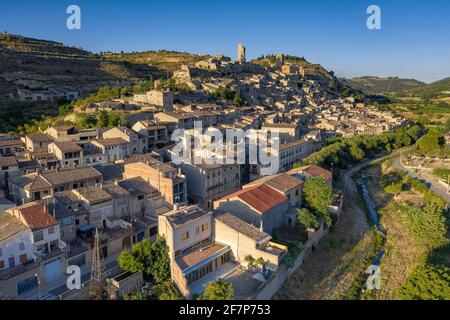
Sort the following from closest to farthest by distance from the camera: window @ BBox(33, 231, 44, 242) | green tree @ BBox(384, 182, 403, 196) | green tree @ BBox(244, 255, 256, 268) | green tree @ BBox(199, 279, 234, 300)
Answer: green tree @ BBox(199, 279, 234, 300)
window @ BBox(33, 231, 44, 242)
green tree @ BBox(244, 255, 256, 268)
green tree @ BBox(384, 182, 403, 196)

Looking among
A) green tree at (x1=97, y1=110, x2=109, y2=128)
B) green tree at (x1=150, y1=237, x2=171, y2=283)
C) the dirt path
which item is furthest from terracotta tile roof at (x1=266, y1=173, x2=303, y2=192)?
green tree at (x1=97, y1=110, x2=109, y2=128)

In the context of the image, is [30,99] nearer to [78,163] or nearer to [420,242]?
[78,163]

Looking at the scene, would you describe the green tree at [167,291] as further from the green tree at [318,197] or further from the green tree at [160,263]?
the green tree at [318,197]

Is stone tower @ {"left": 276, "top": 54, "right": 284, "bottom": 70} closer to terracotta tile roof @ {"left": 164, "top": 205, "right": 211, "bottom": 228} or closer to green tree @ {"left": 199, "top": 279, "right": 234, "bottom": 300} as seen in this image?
terracotta tile roof @ {"left": 164, "top": 205, "right": 211, "bottom": 228}

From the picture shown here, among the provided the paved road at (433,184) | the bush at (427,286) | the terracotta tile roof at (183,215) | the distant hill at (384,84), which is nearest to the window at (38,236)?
the terracotta tile roof at (183,215)

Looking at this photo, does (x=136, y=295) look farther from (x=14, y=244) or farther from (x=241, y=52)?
(x=241, y=52)

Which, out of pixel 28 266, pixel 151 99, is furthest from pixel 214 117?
pixel 28 266
